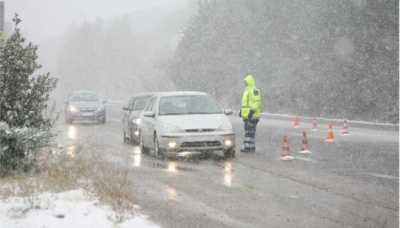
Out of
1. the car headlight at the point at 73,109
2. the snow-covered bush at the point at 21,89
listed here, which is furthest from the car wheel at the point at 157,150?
the car headlight at the point at 73,109

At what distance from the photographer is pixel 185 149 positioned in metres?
15.3

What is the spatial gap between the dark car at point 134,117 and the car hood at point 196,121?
3373 millimetres

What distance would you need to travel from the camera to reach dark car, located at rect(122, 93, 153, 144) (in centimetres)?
1984

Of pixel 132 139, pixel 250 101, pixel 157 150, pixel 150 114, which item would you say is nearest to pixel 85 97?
pixel 132 139

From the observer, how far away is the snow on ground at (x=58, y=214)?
7559mm

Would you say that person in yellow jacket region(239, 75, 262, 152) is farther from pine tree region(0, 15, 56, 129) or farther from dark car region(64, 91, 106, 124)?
dark car region(64, 91, 106, 124)

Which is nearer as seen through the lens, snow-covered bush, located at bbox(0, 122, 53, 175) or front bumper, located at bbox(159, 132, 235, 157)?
snow-covered bush, located at bbox(0, 122, 53, 175)

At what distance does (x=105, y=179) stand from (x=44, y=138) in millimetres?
1325

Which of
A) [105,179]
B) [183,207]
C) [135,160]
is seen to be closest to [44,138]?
[105,179]

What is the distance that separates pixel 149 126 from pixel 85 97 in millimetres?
17698

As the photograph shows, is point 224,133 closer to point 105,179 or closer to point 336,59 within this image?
point 105,179

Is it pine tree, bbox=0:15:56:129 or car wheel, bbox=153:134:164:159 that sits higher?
pine tree, bbox=0:15:56:129

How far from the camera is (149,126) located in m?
16.8

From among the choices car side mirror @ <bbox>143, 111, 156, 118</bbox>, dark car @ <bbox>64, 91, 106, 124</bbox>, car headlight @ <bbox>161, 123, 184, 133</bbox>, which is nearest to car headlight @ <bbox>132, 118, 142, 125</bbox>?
car side mirror @ <bbox>143, 111, 156, 118</bbox>
